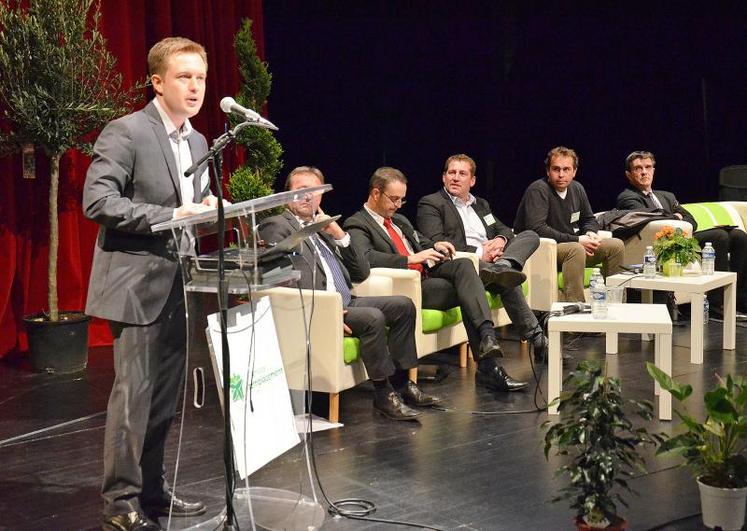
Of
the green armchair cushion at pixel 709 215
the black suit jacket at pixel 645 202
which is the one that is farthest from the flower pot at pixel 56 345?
the green armchair cushion at pixel 709 215

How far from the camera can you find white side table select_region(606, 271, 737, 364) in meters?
5.61

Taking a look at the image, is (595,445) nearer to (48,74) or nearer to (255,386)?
(255,386)

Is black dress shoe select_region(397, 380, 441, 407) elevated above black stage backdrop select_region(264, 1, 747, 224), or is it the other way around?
black stage backdrop select_region(264, 1, 747, 224)

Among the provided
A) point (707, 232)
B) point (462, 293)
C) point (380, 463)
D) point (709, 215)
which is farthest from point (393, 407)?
point (709, 215)

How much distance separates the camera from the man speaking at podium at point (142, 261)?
290cm

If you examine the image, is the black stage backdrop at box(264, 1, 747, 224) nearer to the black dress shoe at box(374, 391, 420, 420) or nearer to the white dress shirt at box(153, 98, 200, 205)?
the black dress shoe at box(374, 391, 420, 420)

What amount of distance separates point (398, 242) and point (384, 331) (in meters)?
1.00

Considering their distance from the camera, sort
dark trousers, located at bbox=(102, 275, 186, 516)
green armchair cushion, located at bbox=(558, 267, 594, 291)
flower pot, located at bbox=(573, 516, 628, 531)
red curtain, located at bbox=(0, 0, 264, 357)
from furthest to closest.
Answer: green armchair cushion, located at bbox=(558, 267, 594, 291)
red curtain, located at bbox=(0, 0, 264, 357)
dark trousers, located at bbox=(102, 275, 186, 516)
flower pot, located at bbox=(573, 516, 628, 531)

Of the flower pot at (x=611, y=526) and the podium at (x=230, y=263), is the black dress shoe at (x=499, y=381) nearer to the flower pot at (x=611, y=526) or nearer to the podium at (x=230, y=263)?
the flower pot at (x=611, y=526)

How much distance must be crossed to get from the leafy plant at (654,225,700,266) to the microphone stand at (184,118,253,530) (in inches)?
142

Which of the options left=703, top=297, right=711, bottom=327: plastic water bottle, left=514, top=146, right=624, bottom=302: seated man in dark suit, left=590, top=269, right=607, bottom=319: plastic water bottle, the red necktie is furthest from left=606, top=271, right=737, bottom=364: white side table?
the red necktie

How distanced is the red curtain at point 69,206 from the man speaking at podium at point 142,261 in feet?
9.86

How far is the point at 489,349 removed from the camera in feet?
16.6

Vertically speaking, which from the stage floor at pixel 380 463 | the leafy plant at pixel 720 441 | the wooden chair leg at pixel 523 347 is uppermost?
the leafy plant at pixel 720 441
